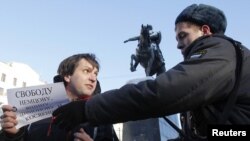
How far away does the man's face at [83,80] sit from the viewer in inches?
128

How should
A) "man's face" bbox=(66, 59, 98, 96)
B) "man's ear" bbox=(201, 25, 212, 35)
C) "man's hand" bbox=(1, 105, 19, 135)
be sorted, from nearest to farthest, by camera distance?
"man's ear" bbox=(201, 25, 212, 35) → "man's hand" bbox=(1, 105, 19, 135) → "man's face" bbox=(66, 59, 98, 96)

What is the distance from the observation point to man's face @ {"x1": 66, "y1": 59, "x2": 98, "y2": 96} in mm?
3254

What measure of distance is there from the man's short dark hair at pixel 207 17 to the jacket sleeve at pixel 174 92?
428 mm

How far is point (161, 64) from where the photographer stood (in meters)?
9.69

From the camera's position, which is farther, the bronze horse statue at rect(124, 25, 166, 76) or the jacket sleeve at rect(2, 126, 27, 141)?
the bronze horse statue at rect(124, 25, 166, 76)

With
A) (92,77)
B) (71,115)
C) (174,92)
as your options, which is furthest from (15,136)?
(174,92)

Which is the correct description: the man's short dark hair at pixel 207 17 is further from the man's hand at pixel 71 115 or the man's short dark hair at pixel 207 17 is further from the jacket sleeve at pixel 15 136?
the jacket sleeve at pixel 15 136

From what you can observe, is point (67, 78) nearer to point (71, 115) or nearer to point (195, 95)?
point (71, 115)

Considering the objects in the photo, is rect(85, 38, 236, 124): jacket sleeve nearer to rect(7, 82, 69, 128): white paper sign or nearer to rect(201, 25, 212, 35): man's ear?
rect(201, 25, 212, 35): man's ear

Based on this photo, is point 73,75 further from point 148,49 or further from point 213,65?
point 148,49

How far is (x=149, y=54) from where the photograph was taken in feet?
31.6

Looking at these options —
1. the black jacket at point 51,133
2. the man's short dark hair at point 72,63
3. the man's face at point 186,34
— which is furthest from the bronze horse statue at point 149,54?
the man's face at point 186,34

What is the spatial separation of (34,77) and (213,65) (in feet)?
215

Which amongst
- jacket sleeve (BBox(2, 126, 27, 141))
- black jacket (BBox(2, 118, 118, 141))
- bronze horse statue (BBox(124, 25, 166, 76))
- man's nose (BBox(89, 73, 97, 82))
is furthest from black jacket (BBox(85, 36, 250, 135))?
bronze horse statue (BBox(124, 25, 166, 76))
